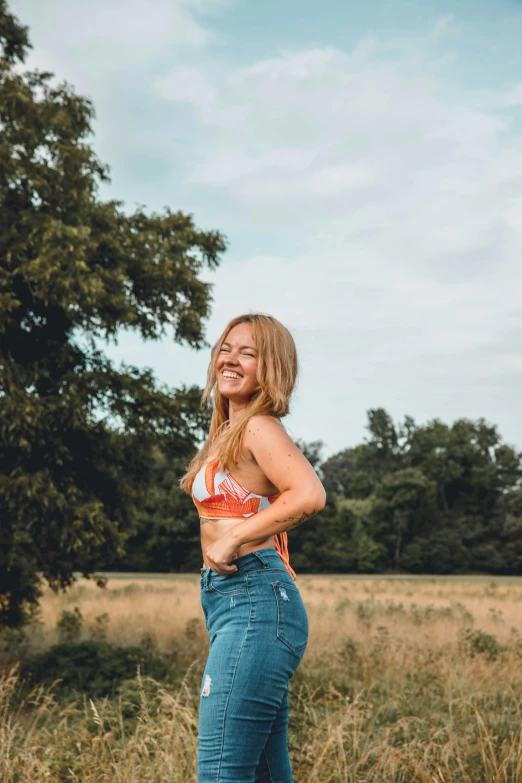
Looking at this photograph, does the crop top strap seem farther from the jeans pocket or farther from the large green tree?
the large green tree

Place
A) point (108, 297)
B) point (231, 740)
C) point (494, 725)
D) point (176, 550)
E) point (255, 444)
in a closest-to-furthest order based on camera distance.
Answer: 1. point (231, 740)
2. point (255, 444)
3. point (494, 725)
4. point (108, 297)
5. point (176, 550)

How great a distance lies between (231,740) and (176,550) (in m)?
51.4

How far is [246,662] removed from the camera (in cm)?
221

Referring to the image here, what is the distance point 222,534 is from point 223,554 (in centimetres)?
16

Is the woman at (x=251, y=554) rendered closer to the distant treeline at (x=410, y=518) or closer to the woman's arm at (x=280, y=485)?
the woman's arm at (x=280, y=485)

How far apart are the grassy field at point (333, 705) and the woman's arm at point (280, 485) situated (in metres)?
1.97

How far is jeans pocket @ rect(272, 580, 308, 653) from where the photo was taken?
2271 mm

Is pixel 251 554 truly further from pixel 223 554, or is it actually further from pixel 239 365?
pixel 239 365

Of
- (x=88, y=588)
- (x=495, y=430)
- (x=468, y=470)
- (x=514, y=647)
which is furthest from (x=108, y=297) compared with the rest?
(x=495, y=430)

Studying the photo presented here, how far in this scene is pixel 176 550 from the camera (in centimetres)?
5234

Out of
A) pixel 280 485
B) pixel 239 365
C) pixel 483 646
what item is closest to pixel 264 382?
pixel 239 365

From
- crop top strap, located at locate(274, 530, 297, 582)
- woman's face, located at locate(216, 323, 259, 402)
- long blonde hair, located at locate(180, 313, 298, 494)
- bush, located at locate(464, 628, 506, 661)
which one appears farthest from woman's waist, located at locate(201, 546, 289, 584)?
bush, located at locate(464, 628, 506, 661)

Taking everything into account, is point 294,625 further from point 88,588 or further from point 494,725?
point 88,588

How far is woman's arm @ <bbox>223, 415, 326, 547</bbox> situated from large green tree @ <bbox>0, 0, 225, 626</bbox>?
22.2 ft
